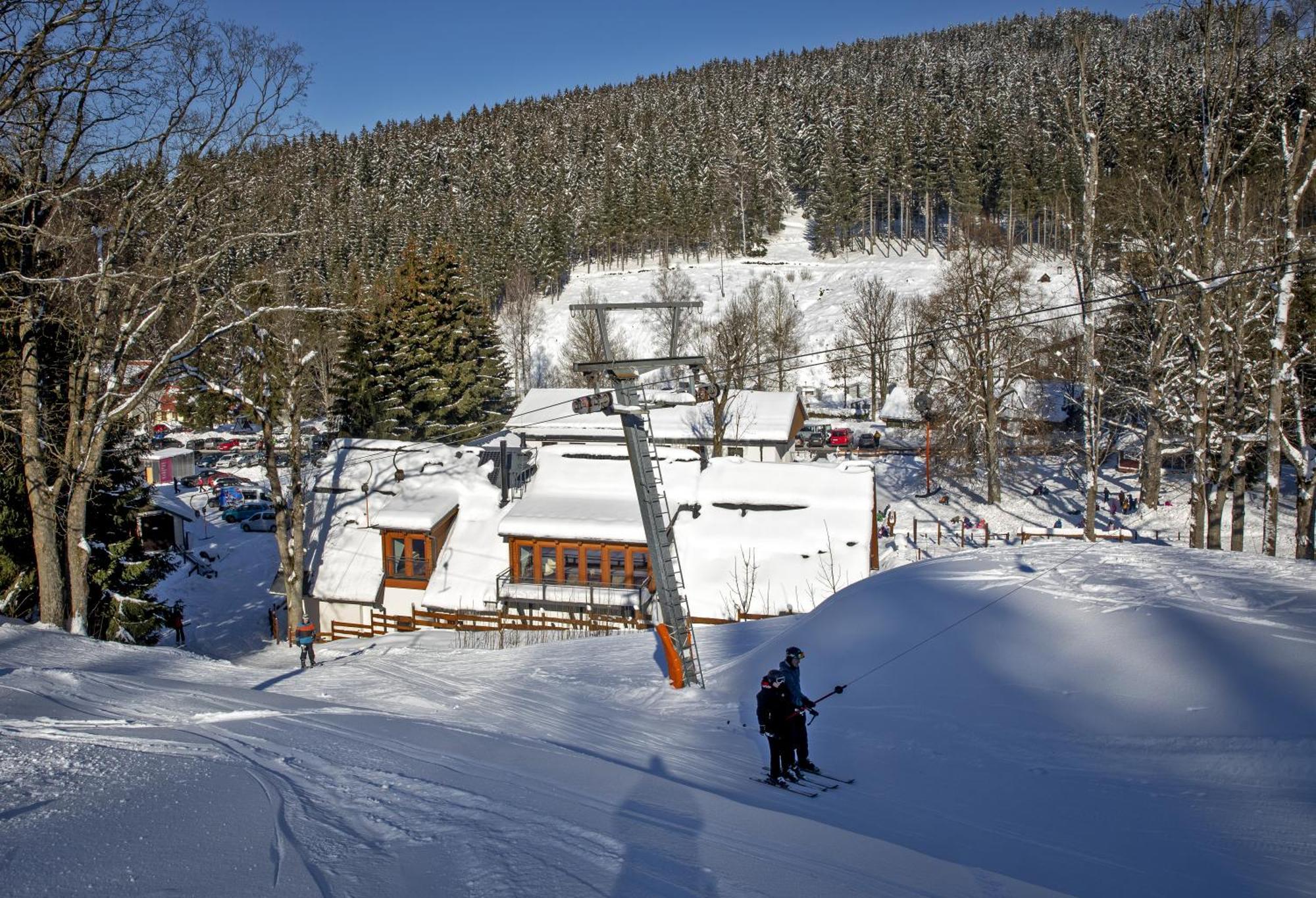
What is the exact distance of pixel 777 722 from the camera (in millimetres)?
8539

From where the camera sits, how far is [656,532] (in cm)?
1338

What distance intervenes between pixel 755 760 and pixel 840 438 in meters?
38.3

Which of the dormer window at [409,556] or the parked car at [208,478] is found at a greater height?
the parked car at [208,478]

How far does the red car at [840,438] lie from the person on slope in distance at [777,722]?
38.4m

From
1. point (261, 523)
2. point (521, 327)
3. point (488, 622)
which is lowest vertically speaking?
point (488, 622)

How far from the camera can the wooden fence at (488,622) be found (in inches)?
909

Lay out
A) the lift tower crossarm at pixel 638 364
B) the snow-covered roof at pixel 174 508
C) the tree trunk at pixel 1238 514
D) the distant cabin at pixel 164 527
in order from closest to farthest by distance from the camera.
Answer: the lift tower crossarm at pixel 638 364
the tree trunk at pixel 1238 514
the snow-covered roof at pixel 174 508
the distant cabin at pixel 164 527

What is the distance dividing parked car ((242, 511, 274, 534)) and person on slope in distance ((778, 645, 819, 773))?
3484 cm

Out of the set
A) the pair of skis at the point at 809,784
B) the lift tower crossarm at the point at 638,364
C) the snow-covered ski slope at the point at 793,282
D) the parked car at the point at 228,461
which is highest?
the snow-covered ski slope at the point at 793,282

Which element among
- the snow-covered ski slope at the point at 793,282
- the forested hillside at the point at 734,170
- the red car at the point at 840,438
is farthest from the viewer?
the forested hillside at the point at 734,170

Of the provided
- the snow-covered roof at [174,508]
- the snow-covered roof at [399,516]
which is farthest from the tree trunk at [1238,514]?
the snow-covered roof at [174,508]

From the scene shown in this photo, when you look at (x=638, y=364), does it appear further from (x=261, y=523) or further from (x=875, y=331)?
(x=875, y=331)

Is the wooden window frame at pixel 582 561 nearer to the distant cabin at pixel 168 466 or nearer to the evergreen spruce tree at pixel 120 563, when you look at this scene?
the evergreen spruce tree at pixel 120 563

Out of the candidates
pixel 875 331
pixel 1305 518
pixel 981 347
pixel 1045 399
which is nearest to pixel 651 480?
pixel 1305 518
